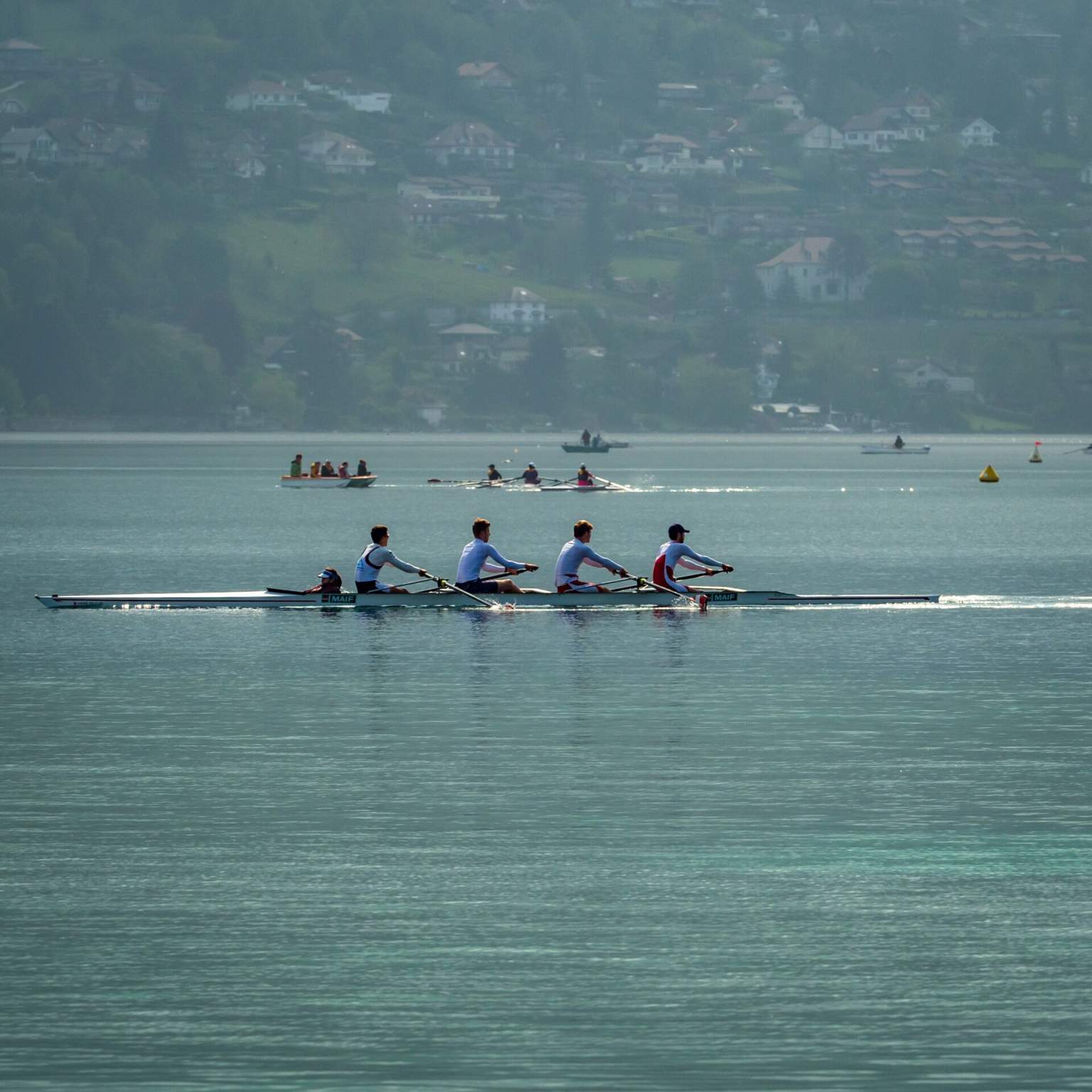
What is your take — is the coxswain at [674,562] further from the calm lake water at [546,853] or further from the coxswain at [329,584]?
the coxswain at [329,584]

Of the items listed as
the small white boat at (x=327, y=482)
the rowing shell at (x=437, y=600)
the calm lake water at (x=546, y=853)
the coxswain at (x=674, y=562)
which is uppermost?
the small white boat at (x=327, y=482)

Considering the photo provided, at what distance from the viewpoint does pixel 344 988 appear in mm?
19234

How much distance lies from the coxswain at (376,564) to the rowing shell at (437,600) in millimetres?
243

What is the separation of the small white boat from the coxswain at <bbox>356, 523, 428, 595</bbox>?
96.2 metres

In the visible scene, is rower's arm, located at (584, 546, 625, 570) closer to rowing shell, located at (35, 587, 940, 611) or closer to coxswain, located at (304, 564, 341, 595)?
rowing shell, located at (35, 587, 940, 611)

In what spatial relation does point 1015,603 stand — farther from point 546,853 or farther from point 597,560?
point 546,853

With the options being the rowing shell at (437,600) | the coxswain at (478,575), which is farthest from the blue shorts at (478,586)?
the rowing shell at (437,600)

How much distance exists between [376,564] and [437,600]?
86.9 inches

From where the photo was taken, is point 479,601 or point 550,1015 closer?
point 550,1015

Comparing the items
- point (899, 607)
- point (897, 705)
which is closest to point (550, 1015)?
point (897, 705)

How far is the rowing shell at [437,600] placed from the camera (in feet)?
168

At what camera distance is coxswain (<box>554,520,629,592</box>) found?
4878cm

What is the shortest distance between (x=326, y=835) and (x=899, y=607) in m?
34.7

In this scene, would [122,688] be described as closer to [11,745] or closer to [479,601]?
[11,745]
